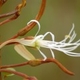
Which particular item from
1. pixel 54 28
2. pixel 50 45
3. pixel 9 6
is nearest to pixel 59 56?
pixel 54 28

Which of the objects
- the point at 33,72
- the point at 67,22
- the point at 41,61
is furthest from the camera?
the point at 67,22

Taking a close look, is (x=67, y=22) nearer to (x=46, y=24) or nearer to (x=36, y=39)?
(x=46, y=24)

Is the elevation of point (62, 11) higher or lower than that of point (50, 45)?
lower

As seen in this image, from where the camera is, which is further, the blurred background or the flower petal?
the blurred background

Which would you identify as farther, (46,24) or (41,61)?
(46,24)

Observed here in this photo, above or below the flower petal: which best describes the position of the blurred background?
below

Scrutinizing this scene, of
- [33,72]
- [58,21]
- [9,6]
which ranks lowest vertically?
[33,72]

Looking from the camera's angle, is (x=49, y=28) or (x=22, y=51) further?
(x=49, y=28)

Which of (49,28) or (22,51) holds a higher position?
(22,51)
